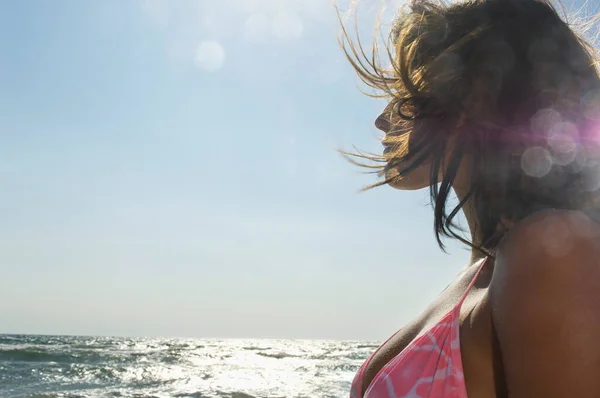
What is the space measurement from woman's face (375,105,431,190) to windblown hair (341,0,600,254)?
0.05 metres

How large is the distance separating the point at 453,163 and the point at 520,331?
0.52 metres

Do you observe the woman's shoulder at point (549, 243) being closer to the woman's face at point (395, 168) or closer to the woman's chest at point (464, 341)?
the woman's chest at point (464, 341)

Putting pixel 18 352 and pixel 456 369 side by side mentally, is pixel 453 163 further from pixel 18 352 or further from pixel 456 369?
pixel 18 352

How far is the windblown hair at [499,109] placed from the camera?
1.16 m

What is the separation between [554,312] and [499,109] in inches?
20.8

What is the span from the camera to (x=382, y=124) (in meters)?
1.81

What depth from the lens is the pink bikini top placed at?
4.00 ft

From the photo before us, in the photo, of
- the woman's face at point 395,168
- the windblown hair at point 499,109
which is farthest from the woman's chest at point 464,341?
the woman's face at point 395,168

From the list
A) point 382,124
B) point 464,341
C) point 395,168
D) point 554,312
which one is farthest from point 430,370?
point 382,124

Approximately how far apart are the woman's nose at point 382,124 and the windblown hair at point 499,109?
23 centimetres

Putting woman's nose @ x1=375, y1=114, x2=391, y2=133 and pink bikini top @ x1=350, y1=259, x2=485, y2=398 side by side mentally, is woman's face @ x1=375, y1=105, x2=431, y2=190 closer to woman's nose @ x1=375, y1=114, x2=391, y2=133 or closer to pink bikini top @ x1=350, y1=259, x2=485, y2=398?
woman's nose @ x1=375, y1=114, x2=391, y2=133

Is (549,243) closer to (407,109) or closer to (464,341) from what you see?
(464,341)

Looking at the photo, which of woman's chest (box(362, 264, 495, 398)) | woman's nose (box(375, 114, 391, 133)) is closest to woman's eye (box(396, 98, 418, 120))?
woman's nose (box(375, 114, 391, 133))

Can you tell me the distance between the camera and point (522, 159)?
1.18 meters
